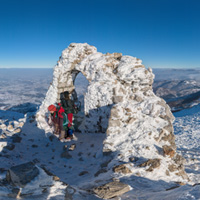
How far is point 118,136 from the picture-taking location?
7.10m

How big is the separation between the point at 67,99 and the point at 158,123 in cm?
713

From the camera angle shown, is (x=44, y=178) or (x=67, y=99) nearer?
(x=44, y=178)

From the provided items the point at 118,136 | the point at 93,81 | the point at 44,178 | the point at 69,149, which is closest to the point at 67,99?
the point at 93,81

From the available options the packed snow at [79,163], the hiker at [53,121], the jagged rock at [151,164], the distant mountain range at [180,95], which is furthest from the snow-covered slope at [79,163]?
the distant mountain range at [180,95]

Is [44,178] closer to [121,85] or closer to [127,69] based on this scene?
[121,85]

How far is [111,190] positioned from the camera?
150 inches

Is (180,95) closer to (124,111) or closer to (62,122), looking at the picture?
(124,111)

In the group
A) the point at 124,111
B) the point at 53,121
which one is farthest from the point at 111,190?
the point at 53,121

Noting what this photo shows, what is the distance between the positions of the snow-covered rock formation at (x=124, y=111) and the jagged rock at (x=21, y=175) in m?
2.39

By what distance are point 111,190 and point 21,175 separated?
7.32 ft

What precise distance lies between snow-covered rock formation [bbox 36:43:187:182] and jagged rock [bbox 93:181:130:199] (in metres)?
0.97

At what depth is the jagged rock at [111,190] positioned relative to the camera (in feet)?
12.0

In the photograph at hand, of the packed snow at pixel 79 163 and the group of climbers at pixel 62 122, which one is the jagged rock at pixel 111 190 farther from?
the group of climbers at pixel 62 122

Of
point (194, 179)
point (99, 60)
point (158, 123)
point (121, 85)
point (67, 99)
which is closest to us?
point (194, 179)
